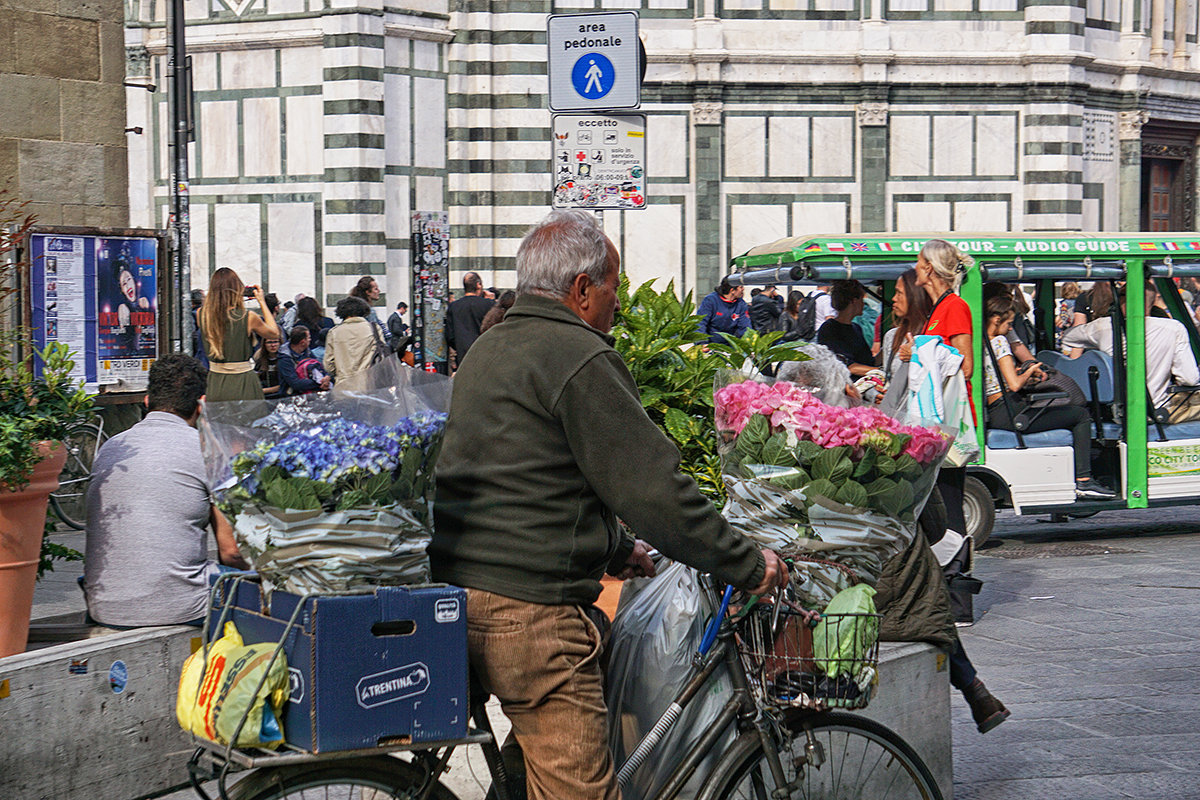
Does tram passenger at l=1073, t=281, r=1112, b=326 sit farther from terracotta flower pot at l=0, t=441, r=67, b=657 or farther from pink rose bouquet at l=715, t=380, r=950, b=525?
terracotta flower pot at l=0, t=441, r=67, b=657

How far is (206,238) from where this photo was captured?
2116 cm

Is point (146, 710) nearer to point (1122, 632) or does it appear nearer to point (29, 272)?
point (1122, 632)

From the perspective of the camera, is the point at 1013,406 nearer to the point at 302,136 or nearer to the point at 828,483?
the point at 828,483

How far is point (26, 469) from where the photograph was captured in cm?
428

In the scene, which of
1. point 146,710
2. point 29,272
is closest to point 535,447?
point 146,710

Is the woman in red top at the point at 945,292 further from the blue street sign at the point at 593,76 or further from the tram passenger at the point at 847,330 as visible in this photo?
the tram passenger at the point at 847,330

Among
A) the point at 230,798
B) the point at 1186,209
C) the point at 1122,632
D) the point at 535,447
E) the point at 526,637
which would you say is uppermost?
the point at 1186,209

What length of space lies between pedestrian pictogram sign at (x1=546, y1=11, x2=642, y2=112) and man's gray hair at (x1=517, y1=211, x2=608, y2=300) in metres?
4.58

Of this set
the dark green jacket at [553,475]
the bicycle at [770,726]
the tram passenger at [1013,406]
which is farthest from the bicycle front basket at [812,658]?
the tram passenger at [1013,406]

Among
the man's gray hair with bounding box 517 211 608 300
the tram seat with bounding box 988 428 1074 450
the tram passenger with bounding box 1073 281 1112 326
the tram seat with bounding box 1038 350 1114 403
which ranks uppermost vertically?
the man's gray hair with bounding box 517 211 608 300

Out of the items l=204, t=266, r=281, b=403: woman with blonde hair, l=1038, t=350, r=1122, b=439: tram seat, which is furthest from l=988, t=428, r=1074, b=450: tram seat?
l=204, t=266, r=281, b=403: woman with blonde hair

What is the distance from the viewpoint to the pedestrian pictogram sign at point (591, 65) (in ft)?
24.5

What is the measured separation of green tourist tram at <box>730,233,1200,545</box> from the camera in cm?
961

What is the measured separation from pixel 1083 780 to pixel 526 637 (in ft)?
9.24
